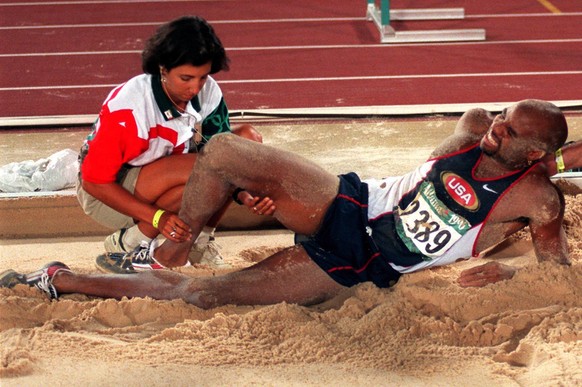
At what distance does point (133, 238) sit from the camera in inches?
139

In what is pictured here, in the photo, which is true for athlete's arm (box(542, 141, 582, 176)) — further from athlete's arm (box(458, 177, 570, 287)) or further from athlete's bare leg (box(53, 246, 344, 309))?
athlete's bare leg (box(53, 246, 344, 309))

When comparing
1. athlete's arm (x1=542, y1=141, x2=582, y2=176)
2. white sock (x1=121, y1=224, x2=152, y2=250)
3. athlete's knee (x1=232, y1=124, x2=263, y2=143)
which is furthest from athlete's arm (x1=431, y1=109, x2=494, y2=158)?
white sock (x1=121, y1=224, x2=152, y2=250)

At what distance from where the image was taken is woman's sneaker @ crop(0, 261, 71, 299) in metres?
3.23

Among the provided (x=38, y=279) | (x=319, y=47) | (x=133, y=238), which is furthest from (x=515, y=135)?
(x=319, y=47)

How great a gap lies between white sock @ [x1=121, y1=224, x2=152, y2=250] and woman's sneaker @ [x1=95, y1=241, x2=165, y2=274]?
0.16 feet

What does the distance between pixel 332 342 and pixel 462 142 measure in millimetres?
851

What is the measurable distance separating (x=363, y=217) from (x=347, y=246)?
0.12 metres

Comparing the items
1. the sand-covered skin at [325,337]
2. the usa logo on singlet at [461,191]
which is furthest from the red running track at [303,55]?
the sand-covered skin at [325,337]

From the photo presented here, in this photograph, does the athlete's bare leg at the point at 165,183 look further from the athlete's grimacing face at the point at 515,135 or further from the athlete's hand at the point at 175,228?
the athlete's grimacing face at the point at 515,135

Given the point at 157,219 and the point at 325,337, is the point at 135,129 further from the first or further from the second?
the point at 325,337

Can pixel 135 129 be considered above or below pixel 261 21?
above

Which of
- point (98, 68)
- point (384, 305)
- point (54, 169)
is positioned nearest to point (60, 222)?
point (54, 169)

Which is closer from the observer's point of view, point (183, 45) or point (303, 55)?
point (183, 45)

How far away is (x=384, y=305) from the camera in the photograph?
309cm
